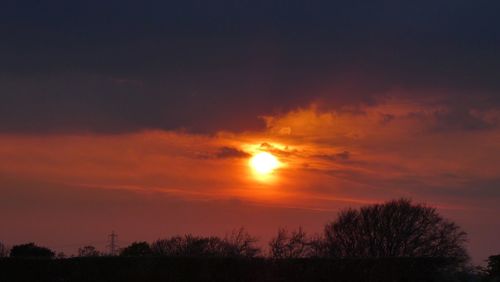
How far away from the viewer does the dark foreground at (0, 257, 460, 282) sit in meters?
31.7

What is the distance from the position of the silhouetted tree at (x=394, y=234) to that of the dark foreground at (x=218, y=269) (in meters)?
29.9

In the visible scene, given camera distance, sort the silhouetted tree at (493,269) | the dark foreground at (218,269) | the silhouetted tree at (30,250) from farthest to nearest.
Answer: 1. the silhouetted tree at (30,250)
2. the dark foreground at (218,269)
3. the silhouetted tree at (493,269)

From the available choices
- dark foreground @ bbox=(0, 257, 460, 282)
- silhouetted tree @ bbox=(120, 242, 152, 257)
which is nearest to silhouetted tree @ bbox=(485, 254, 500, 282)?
dark foreground @ bbox=(0, 257, 460, 282)

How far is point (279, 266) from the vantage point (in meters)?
32.7

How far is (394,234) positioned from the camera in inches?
2509

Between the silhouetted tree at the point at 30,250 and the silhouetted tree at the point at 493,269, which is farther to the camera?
the silhouetted tree at the point at 30,250

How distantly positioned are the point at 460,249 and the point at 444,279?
35.7 metres

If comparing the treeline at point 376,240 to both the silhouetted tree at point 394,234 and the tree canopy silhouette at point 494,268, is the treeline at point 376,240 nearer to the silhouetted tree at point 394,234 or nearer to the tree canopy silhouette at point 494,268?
the silhouetted tree at point 394,234

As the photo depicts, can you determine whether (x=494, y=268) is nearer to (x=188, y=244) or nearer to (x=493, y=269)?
(x=493, y=269)

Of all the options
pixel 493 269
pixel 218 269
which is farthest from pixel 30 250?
pixel 493 269

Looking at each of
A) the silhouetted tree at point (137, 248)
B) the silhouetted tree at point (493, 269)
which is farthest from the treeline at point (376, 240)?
the silhouetted tree at point (493, 269)

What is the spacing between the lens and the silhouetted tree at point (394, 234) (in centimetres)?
6284

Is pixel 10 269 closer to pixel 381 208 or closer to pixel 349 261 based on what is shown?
pixel 349 261

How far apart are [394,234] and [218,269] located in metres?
33.8
